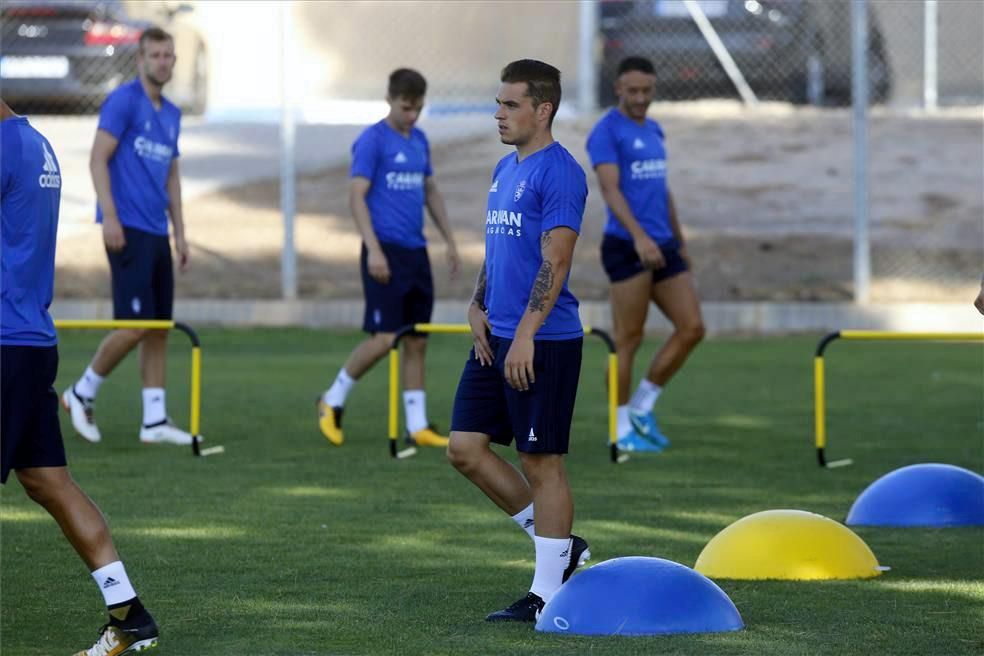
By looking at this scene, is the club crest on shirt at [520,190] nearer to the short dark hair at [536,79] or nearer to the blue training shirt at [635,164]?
the short dark hair at [536,79]

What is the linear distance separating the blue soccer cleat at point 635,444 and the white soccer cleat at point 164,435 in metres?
2.61

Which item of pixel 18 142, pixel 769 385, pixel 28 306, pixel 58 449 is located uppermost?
pixel 18 142

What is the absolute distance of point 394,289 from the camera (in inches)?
460

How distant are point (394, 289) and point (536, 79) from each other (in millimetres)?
5087

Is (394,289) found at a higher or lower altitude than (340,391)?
higher

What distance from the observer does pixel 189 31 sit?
2498 cm

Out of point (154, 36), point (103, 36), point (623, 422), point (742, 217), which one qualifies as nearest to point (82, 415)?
point (154, 36)

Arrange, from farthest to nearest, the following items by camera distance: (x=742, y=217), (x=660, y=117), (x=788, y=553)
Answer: (x=660, y=117), (x=742, y=217), (x=788, y=553)

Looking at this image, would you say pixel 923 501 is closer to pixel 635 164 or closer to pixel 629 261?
pixel 629 261

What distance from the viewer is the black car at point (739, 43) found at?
2277 cm

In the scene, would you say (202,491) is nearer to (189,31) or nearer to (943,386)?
(943,386)

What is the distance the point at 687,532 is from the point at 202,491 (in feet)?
8.68

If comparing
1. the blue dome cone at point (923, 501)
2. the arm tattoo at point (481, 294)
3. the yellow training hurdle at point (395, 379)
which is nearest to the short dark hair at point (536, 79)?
the arm tattoo at point (481, 294)


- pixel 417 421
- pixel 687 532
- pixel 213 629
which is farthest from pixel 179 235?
pixel 213 629
